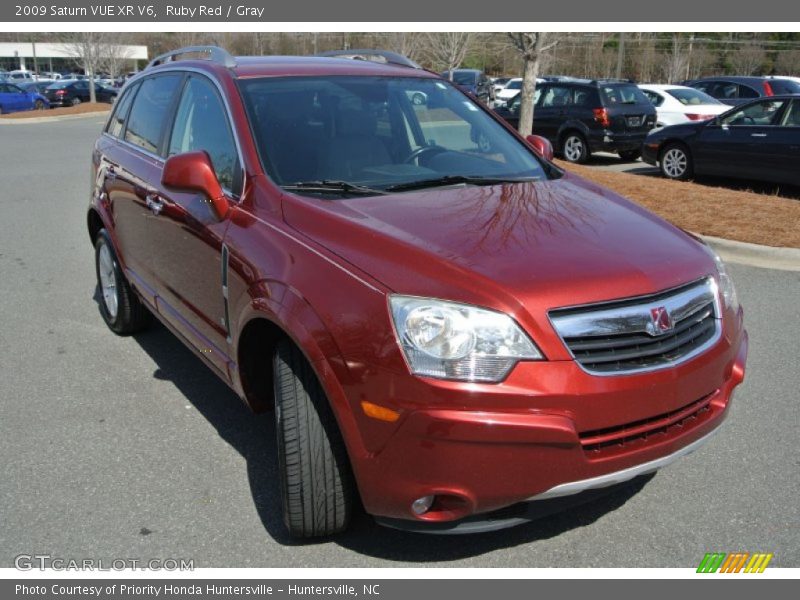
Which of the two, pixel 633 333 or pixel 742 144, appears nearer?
pixel 633 333

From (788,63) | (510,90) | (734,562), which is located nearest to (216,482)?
(734,562)

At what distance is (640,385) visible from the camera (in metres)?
2.72

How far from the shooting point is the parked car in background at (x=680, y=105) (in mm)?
17109

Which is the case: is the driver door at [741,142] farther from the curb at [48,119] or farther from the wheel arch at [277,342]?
the curb at [48,119]

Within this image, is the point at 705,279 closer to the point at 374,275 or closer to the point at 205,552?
the point at 374,275

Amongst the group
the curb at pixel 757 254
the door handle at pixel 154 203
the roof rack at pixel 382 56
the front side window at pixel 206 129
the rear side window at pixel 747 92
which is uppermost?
the roof rack at pixel 382 56

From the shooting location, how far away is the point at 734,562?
312 cm

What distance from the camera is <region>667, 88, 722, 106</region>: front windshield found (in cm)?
1766

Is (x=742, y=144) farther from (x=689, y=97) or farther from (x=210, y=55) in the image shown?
(x=210, y=55)

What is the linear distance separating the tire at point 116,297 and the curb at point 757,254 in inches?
217

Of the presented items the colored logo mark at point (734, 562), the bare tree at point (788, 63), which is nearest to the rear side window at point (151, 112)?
the colored logo mark at point (734, 562)

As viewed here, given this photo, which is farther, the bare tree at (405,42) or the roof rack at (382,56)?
the bare tree at (405,42)

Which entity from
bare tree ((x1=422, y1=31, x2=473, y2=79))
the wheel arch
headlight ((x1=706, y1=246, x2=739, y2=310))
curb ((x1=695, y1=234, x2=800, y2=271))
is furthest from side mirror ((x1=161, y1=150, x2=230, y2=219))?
bare tree ((x1=422, y1=31, x2=473, y2=79))

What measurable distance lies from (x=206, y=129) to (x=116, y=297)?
2.01m
